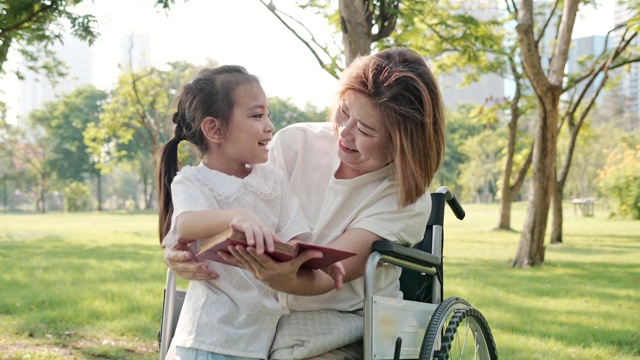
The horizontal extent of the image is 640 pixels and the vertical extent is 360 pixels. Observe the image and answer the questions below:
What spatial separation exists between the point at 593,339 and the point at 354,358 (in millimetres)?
3891

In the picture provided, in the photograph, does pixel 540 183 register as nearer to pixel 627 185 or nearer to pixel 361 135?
pixel 361 135

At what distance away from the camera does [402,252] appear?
2.22 metres

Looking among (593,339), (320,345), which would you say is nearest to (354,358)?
(320,345)

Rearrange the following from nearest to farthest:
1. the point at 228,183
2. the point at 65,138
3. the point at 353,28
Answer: the point at 228,183, the point at 353,28, the point at 65,138

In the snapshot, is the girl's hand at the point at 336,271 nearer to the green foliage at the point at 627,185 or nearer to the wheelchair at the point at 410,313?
the wheelchair at the point at 410,313

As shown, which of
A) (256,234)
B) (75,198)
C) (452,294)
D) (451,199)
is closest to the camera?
(256,234)

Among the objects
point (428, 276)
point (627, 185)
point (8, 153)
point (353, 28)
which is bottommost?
point (428, 276)

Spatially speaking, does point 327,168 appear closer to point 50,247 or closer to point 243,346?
point 243,346

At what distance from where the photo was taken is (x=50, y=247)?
14.1 metres

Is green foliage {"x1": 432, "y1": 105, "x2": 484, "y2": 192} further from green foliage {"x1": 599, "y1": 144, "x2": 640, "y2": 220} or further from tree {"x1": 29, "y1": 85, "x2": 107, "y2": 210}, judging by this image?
green foliage {"x1": 599, "y1": 144, "x2": 640, "y2": 220}

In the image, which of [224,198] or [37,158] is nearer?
[224,198]

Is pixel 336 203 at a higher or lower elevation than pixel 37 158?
lower

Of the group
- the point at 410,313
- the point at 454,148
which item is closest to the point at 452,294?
the point at 410,313

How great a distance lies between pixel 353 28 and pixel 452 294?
10.6ft
